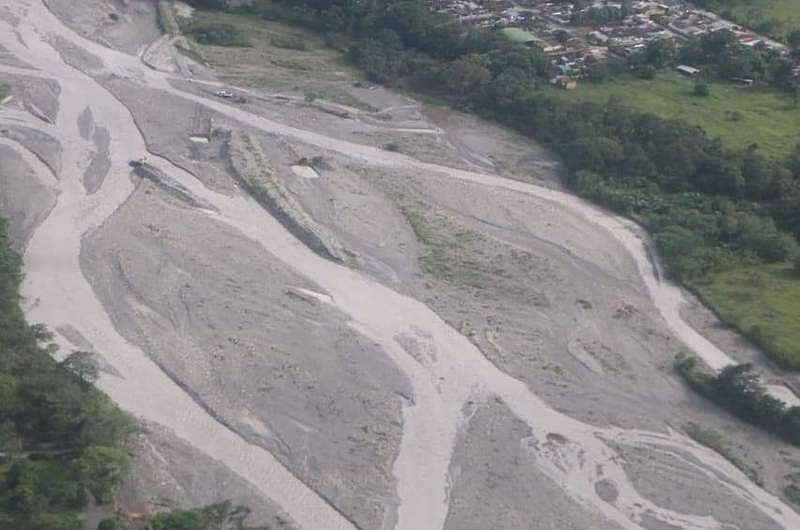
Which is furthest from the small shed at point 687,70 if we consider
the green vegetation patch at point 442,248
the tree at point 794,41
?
the green vegetation patch at point 442,248

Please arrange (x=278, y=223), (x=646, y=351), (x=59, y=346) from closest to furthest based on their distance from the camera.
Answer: (x=59, y=346), (x=646, y=351), (x=278, y=223)

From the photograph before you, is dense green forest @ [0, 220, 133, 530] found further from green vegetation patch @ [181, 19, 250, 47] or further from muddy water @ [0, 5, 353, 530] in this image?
green vegetation patch @ [181, 19, 250, 47]

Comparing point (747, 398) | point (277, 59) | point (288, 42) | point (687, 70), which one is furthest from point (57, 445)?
point (687, 70)

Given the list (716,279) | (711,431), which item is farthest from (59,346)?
(716,279)

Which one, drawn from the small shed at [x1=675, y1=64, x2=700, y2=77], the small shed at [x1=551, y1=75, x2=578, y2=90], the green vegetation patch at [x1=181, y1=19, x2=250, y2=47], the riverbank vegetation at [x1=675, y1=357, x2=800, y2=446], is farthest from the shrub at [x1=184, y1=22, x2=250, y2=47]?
the riverbank vegetation at [x1=675, y1=357, x2=800, y2=446]

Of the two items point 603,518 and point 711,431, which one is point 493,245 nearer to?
point 711,431

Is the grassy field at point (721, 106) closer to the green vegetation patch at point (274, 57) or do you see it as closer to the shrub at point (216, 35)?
the green vegetation patch at point (274, 57)
